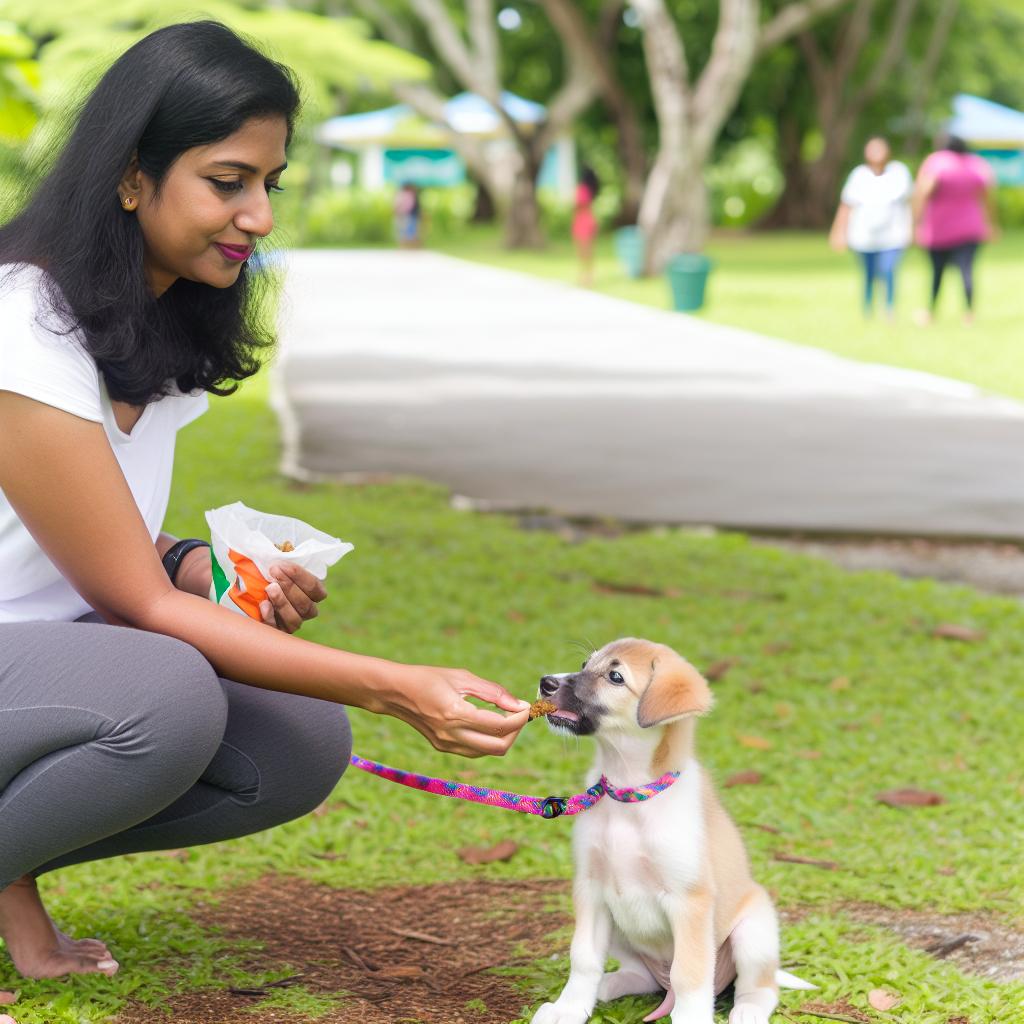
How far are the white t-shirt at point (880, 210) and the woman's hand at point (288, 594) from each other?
1622 centimetres

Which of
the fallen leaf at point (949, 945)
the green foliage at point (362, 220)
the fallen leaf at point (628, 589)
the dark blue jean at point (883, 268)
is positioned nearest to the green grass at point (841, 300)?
the dark blue jean at point (883, 268)

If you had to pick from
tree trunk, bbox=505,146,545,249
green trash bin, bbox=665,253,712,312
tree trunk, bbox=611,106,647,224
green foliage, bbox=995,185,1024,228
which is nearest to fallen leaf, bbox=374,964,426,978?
green trash bin, bbox=665,253,712,312

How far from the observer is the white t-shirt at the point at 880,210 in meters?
18.5

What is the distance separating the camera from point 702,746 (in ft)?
17.4

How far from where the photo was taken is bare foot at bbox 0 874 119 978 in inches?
135

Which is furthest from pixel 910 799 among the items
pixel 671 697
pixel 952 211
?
pixel 952 211

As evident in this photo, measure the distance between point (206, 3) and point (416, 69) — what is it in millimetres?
5113

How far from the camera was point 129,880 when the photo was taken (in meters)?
4.21

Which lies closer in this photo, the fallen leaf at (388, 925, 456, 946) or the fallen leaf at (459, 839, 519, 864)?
the fallen leaf at (388, 925, 456, 946)

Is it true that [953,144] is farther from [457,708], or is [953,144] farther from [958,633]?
[457,708]

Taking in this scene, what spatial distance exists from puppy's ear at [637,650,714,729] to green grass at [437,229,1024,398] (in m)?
10.7

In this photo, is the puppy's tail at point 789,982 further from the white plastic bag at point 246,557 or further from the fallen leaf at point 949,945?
the white plastic bag at point 246,557

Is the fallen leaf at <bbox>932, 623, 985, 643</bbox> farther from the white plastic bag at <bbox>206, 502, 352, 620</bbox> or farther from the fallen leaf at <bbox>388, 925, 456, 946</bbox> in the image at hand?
the white plastic bag at <bbox>206, 502, 352, 620</bbox>

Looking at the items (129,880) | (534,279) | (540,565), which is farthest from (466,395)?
(534,279)
